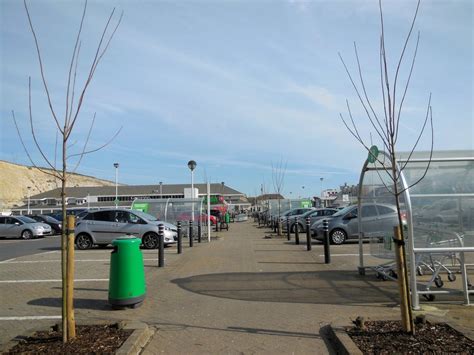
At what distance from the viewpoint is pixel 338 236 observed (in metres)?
17.8

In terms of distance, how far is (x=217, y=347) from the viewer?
512 centimetres

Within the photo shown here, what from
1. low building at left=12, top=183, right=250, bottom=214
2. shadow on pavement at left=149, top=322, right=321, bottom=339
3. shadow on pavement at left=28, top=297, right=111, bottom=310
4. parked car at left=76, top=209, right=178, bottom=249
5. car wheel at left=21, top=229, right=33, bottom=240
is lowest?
shadow on pavement at left=149, top=322, right=321, bottom=339

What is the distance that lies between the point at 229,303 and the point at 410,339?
313 centimetres

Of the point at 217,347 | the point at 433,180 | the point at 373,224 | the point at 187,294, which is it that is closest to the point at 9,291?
the point at 187,294

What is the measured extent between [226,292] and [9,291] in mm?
4529

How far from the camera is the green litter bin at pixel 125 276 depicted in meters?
6.93

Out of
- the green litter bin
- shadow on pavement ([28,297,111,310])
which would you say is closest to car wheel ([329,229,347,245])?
shadow on pavement ([28,297,111,310])

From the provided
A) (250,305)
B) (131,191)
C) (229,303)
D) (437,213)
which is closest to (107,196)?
(131,191)

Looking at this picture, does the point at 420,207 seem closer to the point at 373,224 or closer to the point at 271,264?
the point at 373,224

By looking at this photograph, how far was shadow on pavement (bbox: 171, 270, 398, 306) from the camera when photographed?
24.7 ft

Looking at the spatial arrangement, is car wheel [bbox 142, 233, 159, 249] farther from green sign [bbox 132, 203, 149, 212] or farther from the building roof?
the building roof

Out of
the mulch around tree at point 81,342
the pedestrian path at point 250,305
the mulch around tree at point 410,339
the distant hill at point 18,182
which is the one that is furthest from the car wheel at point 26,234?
the distant hill at point 18,182

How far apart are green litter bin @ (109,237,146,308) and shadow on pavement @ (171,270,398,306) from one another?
1513 mm

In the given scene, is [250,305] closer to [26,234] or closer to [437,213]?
[437,213]
